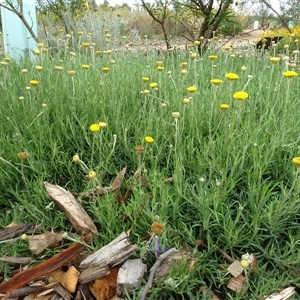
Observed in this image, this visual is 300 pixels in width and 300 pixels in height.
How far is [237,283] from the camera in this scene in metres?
1.57

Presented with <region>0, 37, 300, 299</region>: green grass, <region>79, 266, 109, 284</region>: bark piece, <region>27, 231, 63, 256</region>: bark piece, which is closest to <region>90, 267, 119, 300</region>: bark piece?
<region>79, 266, 109, 284</region>: bark piece

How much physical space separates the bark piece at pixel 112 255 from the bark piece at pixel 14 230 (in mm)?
385

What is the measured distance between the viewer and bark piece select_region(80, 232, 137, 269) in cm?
160

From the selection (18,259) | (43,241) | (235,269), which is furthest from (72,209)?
(235,269)

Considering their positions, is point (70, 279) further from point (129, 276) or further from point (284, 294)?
point (284, 294)

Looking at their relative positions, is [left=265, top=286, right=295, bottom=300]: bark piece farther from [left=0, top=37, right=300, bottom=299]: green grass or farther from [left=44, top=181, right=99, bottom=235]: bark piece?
[left=44, top=181, right=99, bottom=235]: bark piece

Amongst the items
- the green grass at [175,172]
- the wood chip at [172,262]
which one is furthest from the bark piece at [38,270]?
the wood chip at [172,262]

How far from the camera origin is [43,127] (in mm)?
2244

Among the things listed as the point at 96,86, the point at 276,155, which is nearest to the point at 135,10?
the point at 96,86

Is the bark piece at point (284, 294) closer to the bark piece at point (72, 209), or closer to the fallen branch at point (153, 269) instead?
the fallen branch at point (153, 269)

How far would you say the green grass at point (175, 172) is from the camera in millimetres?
1654

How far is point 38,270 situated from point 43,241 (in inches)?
5.7

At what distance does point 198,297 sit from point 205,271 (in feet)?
0.44

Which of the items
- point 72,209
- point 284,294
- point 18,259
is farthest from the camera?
point 72,209
